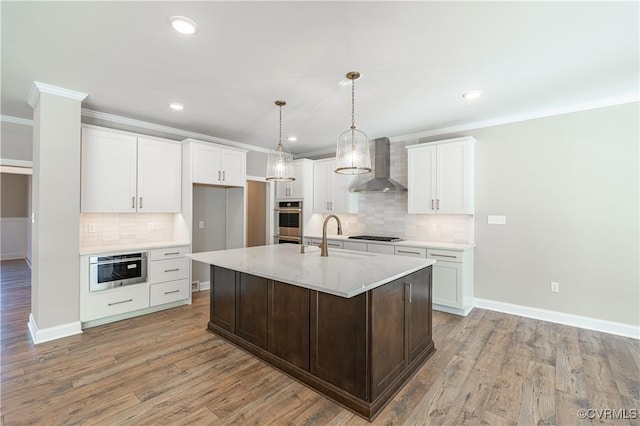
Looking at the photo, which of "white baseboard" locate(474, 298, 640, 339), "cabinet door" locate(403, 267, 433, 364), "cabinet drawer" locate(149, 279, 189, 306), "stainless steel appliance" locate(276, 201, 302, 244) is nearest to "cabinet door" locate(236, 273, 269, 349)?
"cabinet door" locate(403, 267, 433, 364)

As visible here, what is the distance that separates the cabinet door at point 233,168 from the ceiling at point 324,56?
100cm

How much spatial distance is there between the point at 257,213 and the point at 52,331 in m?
3.58

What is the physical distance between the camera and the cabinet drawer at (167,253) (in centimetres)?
387

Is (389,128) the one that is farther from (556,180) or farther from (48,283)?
(48,283)

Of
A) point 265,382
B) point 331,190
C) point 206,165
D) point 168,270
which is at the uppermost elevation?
point 206,165

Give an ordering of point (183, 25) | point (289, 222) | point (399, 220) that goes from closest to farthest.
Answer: point (183, 25), point (399, 220), point (289, 222)

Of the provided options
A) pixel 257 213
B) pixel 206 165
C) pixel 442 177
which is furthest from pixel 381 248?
pixel 206 165

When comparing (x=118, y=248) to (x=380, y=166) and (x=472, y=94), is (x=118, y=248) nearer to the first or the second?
(x=380, y=166)

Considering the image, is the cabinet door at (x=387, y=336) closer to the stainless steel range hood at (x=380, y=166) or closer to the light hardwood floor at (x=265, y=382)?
the light hardwood floor at (x=265, y=382)

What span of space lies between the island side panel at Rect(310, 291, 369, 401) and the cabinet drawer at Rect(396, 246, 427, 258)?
2313 mm

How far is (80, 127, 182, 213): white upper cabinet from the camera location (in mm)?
3508

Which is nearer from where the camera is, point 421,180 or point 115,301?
point 115,301

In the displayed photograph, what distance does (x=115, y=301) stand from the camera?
11.5 feet

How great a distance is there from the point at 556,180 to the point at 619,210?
66cm
